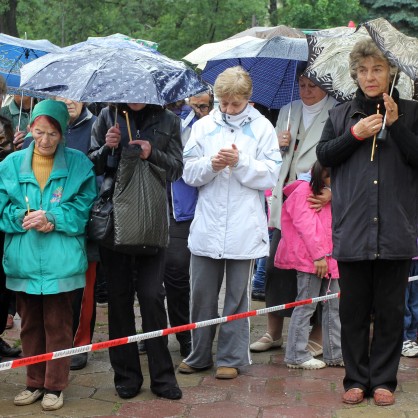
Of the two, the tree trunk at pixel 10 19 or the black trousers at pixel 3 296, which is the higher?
the tree trunk at pixel 10 19

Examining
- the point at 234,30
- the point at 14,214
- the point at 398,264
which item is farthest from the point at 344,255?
the point at 234,30

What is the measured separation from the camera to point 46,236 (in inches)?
199

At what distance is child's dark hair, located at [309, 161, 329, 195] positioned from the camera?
5.96 metres

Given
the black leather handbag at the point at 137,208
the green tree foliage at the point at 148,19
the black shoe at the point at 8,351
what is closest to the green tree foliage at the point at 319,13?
the green tree foliage at the point at 148,19

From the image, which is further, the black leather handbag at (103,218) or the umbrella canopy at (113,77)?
the black leather handbag at (103,218)

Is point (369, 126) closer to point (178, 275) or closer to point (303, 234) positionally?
point (303, 234)

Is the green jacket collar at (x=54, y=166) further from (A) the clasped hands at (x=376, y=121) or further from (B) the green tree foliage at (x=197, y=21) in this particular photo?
(B) the green tree foliage at (x=197, y=21)

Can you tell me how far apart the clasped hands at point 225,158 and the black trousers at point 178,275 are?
3.41 ft

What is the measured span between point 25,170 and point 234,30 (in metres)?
18.7

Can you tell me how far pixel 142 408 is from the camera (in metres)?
5.07

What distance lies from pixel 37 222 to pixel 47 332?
27.3 inches

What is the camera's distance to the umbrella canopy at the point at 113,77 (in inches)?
184

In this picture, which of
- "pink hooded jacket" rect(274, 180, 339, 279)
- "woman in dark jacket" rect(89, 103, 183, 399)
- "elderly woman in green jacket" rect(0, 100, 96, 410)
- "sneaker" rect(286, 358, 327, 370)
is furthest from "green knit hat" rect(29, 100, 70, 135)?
"sneaker" rect(286, 358, 327, 370)

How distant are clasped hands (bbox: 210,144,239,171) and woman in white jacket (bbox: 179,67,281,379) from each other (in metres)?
0.02
